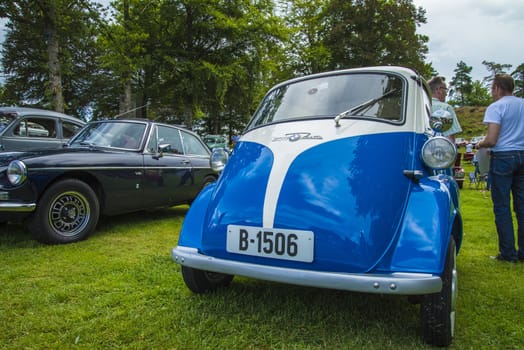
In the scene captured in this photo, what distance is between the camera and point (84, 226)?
14.6 feet

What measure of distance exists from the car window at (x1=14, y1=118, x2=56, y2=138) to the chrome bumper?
613 cm

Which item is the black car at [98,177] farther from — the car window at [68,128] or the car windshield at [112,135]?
the car window at [68,128]

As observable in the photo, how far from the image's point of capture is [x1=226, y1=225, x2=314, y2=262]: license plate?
2.11 metres

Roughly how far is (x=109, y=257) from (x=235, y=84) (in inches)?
580

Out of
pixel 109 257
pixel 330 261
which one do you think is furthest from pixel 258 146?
pixel 109 257

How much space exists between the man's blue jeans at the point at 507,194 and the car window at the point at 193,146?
4.53 metres

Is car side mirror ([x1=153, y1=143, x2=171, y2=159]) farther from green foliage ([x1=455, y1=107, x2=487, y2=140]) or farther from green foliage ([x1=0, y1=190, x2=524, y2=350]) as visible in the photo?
green foliage ([x1=455, y1=107, x2=487, y2=140])

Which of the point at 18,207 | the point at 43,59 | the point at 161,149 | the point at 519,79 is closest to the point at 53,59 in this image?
the point at 161,149

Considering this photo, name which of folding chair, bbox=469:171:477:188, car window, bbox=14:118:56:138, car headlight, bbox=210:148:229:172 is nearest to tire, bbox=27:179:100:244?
car headlight, bbox=210:148:229:172

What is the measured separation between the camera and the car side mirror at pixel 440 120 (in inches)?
117

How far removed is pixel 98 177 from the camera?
4.65m

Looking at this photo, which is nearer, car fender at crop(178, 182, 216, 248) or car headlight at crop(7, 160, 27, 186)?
car fender at crop(178, 182, 216, 248)

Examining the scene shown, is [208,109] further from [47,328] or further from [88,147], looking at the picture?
[47,328]

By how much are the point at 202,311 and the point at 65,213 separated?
103 inches
